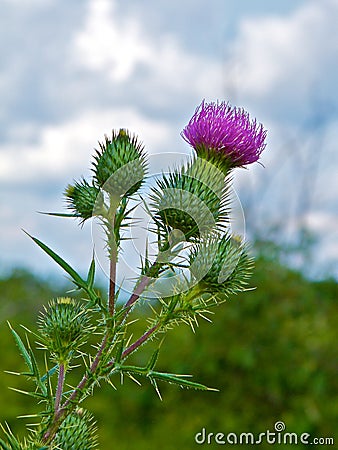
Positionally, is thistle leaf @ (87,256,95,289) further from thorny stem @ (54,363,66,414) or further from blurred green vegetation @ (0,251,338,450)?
blurred green vegetation @ (0,251,338,450)

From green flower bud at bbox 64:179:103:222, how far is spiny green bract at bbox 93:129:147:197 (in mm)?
31

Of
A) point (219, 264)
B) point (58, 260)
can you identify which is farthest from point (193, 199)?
point (58, 260)

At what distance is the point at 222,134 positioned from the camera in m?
2.07

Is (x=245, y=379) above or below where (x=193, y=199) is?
above

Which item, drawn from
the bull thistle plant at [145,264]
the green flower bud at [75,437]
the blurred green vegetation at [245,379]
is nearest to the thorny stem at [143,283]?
the bull thistle plant at [145,264]

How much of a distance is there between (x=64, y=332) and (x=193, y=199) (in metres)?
0.50

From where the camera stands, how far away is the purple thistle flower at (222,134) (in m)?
2.07

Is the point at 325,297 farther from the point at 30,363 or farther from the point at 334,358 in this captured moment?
the point at 30,363

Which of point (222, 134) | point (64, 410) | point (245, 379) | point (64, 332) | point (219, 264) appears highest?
point (245, 379)

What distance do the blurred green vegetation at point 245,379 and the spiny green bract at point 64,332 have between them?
12.2ft

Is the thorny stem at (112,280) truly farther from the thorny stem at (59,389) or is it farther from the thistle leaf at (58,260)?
the thorny stem at (59,389)

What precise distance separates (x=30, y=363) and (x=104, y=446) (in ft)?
13.5

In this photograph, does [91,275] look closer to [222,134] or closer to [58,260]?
[58,260]

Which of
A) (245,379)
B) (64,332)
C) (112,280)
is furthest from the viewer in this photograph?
(245,379)
